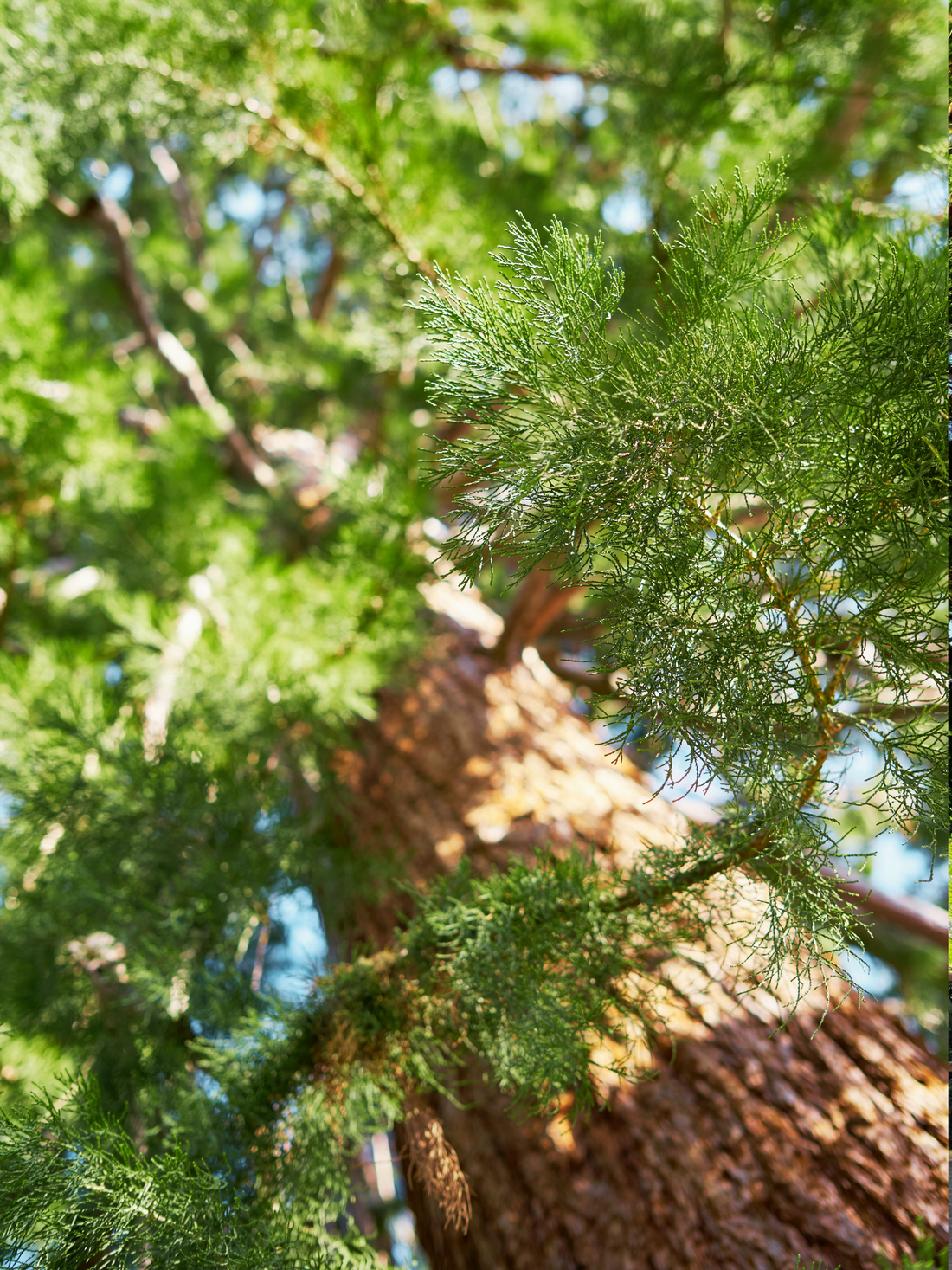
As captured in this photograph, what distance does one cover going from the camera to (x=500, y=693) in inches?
71.7

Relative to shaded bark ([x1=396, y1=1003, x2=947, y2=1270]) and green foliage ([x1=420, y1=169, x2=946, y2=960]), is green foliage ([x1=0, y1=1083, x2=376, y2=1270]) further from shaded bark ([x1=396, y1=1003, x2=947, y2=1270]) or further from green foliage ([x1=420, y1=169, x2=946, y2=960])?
green foliage ([x1=420, y1=169, x2=946, y2=960])

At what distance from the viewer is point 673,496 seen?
21.1 inches

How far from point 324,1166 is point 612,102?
2895 mm

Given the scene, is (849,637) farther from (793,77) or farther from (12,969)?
(793,77)

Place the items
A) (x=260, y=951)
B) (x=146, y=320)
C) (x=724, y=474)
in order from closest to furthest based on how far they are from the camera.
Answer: (x=724, y=474)
(x=260, y=951)
(x=146, y=320)

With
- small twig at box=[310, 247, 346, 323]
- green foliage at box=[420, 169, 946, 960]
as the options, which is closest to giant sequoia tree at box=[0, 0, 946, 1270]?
green foliage at box=[420, 169, 946, 960]

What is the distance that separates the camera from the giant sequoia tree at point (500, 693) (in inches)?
21.5

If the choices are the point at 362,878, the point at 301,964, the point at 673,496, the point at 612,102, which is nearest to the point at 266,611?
the point at 362,878

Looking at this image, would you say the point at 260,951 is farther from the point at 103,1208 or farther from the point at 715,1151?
the point at 715,1151

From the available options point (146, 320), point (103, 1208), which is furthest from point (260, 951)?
point (146, 320)

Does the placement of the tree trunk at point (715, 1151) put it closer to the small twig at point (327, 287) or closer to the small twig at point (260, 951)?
the small twig at point (260, 951)

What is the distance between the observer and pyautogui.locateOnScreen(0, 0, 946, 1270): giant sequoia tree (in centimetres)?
55

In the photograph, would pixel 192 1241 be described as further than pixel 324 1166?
No

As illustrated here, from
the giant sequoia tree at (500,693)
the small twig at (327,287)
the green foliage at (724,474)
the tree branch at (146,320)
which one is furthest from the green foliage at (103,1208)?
the small twig at (327,287)
